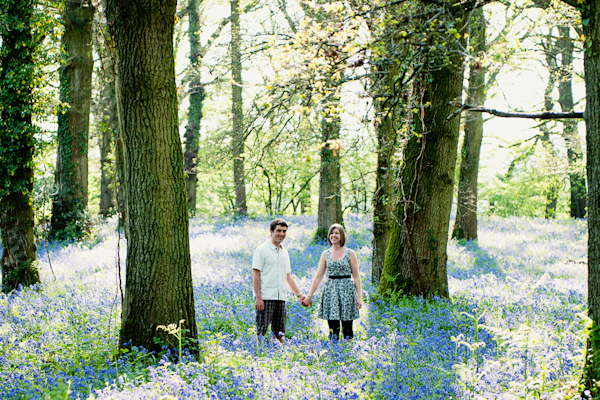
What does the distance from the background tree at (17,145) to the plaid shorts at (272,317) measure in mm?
6491

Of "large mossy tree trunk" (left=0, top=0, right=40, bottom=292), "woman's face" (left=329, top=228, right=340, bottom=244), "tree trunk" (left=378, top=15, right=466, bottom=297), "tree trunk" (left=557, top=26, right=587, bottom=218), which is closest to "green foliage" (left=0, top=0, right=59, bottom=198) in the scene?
"large mossy tree trunk" (left=0, top=0, right=40, bottom=292)

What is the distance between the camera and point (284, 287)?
6.34m

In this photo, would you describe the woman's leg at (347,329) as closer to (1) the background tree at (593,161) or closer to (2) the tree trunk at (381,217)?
(1) the background tree at (593,161)

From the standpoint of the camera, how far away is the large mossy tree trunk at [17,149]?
9617 mm

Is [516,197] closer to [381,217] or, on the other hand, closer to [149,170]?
[381,217]

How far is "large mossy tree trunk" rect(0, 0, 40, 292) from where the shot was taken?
962cm

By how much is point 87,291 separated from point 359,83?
6.72 metres

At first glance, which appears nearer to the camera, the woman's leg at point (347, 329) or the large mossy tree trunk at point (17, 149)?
the woman's leg at point (347, 329)

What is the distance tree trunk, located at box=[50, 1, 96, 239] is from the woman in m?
13.7

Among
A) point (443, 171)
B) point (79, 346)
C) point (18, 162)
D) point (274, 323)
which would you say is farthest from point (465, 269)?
point (18, 162)

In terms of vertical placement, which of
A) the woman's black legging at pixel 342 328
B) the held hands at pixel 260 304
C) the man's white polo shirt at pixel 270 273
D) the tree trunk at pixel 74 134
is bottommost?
the woman's black legging at pixel 342 328

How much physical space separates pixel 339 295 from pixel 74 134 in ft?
48.4

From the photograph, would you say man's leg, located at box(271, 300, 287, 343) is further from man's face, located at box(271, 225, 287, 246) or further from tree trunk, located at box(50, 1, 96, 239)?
tree trunk, located at box(50, 1, 96, 239)

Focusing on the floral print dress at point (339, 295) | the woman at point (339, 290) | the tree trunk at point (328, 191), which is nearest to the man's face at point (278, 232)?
the woman at point (339, 290)
